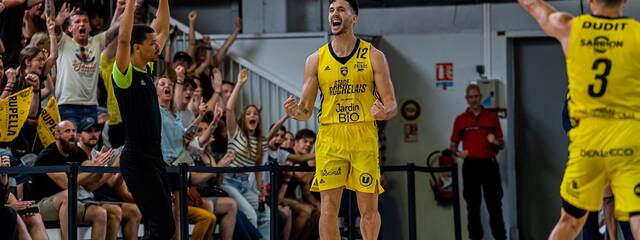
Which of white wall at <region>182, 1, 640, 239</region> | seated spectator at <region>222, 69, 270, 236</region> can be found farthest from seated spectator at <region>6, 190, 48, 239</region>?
white wall at <region>182, 1, 640, 239</region>

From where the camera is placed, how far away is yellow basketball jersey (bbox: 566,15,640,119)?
291 inches

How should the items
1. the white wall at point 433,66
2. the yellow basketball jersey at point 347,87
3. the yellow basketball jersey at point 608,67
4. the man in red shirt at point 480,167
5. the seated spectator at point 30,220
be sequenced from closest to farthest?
the yellow basketball jersey at point 608,67
the yellow basketball jersey at point 347,87
the seated spectator at point 30,220
the man in red shirt at point 480,167
the white wall at point 433,66

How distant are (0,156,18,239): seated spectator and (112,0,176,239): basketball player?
1.73 m

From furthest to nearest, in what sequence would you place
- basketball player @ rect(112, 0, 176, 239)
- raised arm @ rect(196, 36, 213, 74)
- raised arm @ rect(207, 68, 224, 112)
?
raised arm @ rect(196, 36, 213, 74) < raised arm @ rect(207, 68, 224, 112) < basketball player @ rect(112, 0, 176, 239)

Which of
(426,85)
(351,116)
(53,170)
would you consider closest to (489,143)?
(426,85)

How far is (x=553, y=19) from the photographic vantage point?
766 cm

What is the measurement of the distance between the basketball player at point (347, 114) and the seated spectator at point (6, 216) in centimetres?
247

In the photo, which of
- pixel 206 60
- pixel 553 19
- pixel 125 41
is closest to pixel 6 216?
pixel 125 41

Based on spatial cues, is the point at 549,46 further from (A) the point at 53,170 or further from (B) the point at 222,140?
(A) the point at 53,170

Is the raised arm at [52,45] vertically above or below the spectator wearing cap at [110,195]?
above

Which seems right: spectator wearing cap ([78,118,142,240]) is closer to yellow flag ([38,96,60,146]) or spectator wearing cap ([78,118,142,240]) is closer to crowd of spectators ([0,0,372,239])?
crowd of spectators ([0,0,372,239])

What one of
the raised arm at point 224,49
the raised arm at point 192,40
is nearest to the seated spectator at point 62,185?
the raised arm at point 192,40

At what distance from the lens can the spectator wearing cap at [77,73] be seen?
41.9 ft

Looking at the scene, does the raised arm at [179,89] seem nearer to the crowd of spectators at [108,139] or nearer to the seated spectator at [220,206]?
the crowd of spectators at [108,139]
